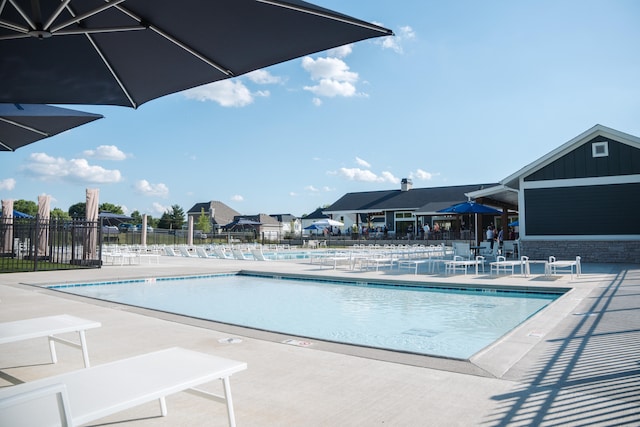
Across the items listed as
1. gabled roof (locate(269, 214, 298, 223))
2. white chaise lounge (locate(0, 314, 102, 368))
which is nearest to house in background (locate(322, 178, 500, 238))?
white chaise lounge (locate(0, 314, 102, 368))

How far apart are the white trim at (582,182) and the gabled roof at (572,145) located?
51 cm

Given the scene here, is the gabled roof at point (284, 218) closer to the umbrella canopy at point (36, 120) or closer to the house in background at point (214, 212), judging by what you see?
the house in background at point (214, 212)

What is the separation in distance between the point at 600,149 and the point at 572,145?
97 cm

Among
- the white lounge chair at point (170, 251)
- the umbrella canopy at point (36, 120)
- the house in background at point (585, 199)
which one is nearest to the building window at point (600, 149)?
the house in background at point (585, 199)

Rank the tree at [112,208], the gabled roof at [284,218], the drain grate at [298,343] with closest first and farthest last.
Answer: the drain grate at [298,343]
the tree at [112,208]
the gabled roof at [284,218]

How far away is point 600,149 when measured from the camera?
16.8 meters

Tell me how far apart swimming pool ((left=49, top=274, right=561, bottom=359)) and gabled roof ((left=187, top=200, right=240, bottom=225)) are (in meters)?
58.5

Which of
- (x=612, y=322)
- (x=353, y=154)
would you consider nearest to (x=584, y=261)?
(x=612, y=322)

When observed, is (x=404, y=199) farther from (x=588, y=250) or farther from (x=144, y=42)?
(x=144, y=42)

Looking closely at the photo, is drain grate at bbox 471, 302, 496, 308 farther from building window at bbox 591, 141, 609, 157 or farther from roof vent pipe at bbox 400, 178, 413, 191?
roof vent pipe at bbox 400, 178, 413, 191

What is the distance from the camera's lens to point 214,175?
129 feet

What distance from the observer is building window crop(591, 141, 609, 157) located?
1667 cm

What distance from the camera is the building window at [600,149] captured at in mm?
16672

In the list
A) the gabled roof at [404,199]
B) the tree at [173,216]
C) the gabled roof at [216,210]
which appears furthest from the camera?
the gabled roof at [216,210]
